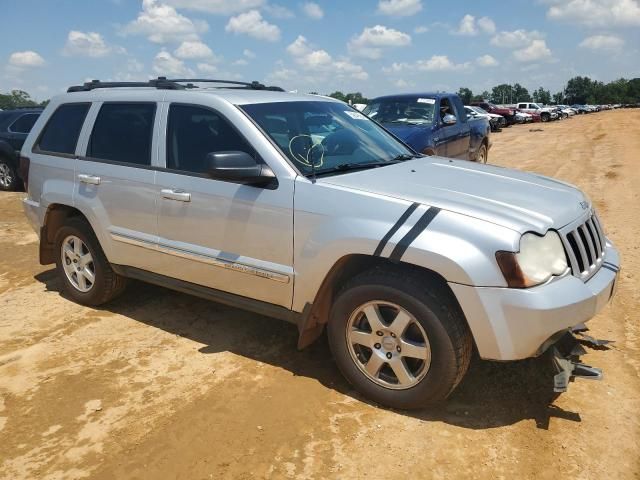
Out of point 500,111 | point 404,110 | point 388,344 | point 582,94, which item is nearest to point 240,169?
point 388,344

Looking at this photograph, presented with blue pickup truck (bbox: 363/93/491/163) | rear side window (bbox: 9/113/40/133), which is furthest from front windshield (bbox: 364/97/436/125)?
rear side window (bbox: 9/113/40/133)

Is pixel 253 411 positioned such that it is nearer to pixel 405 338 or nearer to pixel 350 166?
pixel 405 338

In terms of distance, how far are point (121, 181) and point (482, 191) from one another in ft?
8.66

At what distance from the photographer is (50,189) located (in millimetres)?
4711

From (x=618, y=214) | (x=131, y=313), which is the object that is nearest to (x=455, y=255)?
(x=131, y=313)

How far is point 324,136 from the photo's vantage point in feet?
12.7

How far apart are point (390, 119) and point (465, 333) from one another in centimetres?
668

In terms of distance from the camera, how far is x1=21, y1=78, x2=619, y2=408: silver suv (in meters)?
2.79

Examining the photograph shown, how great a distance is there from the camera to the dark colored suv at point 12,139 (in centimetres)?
1128

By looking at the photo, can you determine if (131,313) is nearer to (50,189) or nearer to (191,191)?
(50,189)

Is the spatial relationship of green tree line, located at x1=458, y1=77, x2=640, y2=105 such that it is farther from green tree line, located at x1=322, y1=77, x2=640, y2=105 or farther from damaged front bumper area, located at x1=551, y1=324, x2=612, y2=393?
damaged front bumper area, located at x1=551, y1=324, x2=612, y2=393

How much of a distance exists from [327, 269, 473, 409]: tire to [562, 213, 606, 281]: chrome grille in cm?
68

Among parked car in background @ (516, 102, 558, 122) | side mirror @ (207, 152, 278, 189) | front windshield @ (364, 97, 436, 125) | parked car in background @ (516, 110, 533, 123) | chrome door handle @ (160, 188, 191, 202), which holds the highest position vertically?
parked car in background @ (516, 102, 558, 122)

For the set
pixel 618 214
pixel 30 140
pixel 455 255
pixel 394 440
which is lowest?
pixel 394 440
